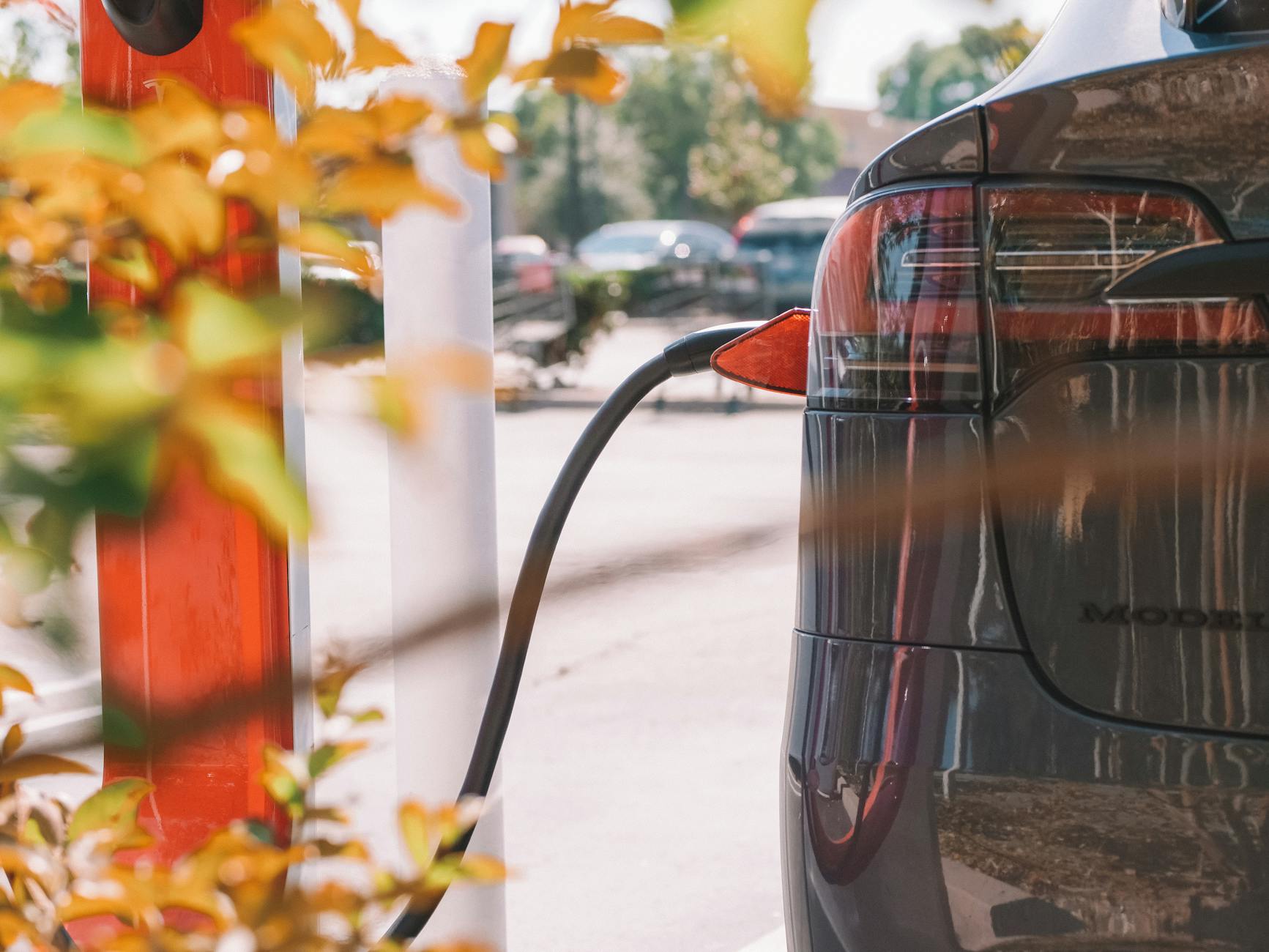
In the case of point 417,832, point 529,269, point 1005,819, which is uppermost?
point 529,269

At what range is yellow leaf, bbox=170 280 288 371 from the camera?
21.5 inches

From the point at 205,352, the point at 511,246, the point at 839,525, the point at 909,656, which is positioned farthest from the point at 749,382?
the point at 511,246

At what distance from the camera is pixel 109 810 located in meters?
0.96

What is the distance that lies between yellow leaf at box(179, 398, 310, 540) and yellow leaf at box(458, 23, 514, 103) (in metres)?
0.19

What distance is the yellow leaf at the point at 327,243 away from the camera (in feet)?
2.25

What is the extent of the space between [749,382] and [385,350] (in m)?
1.62

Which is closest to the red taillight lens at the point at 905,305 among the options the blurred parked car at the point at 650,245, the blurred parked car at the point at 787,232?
the blurred parked car at the point at 787,232

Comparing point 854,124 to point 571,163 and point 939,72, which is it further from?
point 571,163

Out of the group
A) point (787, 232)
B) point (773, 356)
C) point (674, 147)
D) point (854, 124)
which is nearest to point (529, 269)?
point (787, 232)

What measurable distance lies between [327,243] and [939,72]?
30 centimetres

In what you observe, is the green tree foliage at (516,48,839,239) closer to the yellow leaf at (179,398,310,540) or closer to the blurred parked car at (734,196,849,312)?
the yellow leaf at (179,398,310,540)

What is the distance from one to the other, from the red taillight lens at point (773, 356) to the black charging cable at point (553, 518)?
0.20 feet

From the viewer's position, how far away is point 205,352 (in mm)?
547

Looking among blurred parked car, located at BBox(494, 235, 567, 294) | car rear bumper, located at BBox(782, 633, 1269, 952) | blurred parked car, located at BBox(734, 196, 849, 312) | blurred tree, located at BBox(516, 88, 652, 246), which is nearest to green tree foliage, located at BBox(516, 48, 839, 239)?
blurred tree, located at BBox(516, 88, 652, 246)
